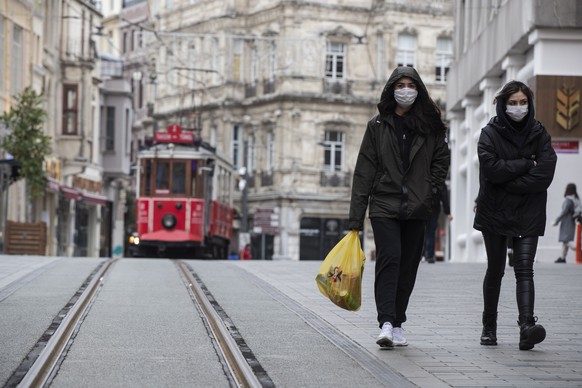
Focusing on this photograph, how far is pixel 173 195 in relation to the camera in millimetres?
44250

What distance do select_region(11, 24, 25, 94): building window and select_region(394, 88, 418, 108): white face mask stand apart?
39.2 m

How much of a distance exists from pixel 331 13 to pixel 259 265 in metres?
47.6

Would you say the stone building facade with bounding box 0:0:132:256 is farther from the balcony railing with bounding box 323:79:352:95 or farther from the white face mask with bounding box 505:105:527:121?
the white face mask with bounding box 505:105:527:121

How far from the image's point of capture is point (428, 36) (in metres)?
74.4

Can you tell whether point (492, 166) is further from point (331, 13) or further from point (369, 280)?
point (331, 13)

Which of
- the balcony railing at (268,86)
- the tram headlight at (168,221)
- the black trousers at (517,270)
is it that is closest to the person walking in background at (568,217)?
the tram headlight at (168,221)

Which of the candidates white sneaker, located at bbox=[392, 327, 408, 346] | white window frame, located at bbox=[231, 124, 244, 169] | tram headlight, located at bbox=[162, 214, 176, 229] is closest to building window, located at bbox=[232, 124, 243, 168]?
white window frame, located at bbox=[231, 124, 244, 169]

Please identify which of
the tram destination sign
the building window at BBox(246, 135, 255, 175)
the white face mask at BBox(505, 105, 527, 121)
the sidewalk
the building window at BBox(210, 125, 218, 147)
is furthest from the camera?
the building window at BBox(210, 125, 218, 147)

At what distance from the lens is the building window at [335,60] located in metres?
74.0

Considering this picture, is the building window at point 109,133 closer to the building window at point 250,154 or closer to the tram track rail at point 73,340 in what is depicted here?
the building window at point 250,154

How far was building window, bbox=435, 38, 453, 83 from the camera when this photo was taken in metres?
74.2

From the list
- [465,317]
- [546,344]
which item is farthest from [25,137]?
[546,344]

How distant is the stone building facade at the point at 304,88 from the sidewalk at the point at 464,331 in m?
48.7

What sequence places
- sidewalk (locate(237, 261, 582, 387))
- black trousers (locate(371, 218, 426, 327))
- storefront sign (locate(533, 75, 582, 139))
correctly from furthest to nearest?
storefront sign (locate(533, 75, 582, 139)) < black trousers (locate(371, 218, 426, 327)) < sidewalk (locate(237, 261, 582, 387))
